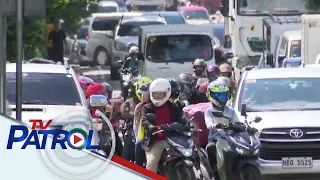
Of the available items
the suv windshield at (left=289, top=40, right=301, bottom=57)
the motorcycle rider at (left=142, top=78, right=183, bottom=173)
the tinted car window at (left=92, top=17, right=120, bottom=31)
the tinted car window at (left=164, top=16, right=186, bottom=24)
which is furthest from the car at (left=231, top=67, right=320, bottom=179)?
the tinted car window at (left=92, top=17, right=120, bottom=31)

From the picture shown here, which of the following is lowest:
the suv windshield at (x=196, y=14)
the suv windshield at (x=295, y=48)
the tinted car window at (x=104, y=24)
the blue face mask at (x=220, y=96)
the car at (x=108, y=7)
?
the suv windshield at (x=196, y=14)

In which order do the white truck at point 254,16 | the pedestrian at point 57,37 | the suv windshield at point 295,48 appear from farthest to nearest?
the white truck at point 254,16 → the pedestrian at point 57,37 → the suv windshield at point 295,48

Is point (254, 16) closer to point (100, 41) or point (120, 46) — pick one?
point (120, 46)

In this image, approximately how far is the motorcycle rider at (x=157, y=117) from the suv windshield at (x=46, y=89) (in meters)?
1.64

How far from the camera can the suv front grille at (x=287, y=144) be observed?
12.8m

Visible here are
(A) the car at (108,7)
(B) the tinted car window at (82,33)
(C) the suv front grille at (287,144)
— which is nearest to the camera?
(C) the suv front grille at (287,144)

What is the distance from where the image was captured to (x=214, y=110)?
12438 millimetres

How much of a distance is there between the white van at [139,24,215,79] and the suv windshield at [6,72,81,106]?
9.61 metres

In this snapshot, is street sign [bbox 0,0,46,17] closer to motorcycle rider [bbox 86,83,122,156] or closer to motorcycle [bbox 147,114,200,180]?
motorcycle rider [bbox 86,83,122,156]

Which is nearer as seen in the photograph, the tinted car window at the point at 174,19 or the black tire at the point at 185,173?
the black tire at the point at 185,173

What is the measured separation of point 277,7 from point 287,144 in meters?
15.2

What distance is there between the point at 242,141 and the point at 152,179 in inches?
208

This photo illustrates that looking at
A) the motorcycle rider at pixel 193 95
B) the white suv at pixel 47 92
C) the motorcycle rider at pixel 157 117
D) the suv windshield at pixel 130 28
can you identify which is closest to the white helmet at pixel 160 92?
the motorcycle rider at pixel 157 117

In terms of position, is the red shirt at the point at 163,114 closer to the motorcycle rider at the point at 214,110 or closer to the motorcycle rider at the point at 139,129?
the motorcycle rider at the point at 139,129
